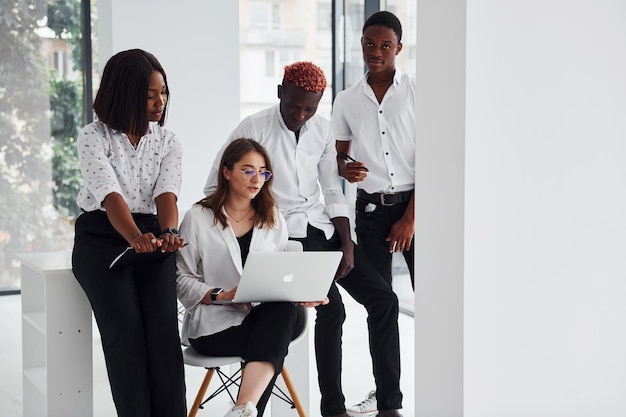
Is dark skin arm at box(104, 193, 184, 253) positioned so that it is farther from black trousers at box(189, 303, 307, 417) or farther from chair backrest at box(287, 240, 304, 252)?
chair backrest at box(287, 240, 304, 252)

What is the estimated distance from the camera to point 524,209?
1770mm

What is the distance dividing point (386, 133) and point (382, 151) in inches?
3.3

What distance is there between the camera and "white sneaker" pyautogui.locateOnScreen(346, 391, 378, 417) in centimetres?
330

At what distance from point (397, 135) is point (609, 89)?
5.02 feet

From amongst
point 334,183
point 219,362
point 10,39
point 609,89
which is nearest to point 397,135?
point 334,183

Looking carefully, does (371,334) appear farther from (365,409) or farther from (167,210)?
(167,210)

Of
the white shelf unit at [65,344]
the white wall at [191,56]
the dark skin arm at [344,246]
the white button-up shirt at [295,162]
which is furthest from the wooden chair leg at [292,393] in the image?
the white wall at [191,56]

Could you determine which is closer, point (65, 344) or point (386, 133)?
point (65, 344)

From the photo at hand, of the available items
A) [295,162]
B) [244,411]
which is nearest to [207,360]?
[244,411]

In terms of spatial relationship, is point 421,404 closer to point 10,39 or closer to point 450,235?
point 450,235

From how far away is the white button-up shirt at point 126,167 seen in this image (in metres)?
2.70

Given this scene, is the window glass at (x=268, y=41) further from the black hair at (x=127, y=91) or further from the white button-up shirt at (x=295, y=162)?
the black hair at (x=127, y=91)

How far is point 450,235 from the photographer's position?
1.74 m

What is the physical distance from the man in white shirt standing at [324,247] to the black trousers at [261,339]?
40cm
